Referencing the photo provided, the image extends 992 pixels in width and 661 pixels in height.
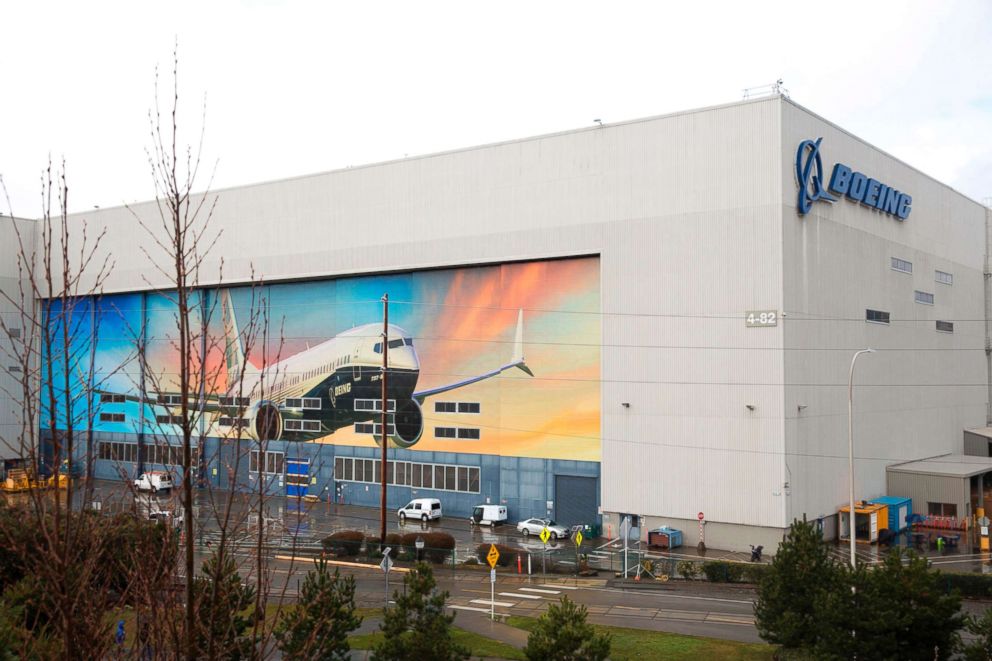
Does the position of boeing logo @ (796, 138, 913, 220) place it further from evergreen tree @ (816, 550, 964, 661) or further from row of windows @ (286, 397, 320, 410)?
row of windows @ (286, 397, 320, 410)

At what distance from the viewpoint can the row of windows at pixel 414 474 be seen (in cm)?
5353

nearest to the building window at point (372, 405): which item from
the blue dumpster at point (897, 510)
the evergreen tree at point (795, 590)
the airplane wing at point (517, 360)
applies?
the airplane wing at point (517, 360)

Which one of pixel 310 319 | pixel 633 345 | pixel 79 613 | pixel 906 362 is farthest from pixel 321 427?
pixel 79 613

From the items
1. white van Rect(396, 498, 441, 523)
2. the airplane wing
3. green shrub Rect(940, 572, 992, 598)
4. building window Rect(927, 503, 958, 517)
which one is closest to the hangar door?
the airplane wing

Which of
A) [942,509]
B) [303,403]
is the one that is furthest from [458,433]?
[942,509]

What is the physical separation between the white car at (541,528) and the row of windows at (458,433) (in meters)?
7.07

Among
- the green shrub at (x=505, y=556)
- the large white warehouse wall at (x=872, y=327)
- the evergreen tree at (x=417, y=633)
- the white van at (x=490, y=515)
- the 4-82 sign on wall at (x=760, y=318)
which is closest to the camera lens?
the evergreen tree at (x=417, y=633)

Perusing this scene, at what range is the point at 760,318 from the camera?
141ft

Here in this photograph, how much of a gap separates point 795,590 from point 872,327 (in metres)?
33.6

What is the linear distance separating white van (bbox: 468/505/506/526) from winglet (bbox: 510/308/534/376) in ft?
27.8

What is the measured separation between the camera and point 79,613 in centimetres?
679

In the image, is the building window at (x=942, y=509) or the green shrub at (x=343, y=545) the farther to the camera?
the building window at (x=942, y=509)

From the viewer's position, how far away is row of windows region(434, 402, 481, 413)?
5331cm

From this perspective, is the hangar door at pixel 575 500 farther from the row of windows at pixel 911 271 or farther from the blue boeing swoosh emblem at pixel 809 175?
the row of windows at pixel 911 271
